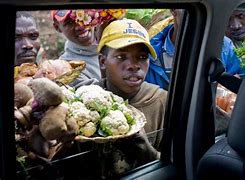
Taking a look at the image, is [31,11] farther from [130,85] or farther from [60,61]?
[130,85]

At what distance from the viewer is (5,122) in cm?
175

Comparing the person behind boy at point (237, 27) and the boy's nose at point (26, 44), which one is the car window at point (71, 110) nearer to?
the boy's nose at point (26, 44)

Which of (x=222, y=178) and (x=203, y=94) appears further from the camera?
(x=203, y=94)

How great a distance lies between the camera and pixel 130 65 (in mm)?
2330

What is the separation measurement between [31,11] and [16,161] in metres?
0.57

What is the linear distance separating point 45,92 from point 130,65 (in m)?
0.54

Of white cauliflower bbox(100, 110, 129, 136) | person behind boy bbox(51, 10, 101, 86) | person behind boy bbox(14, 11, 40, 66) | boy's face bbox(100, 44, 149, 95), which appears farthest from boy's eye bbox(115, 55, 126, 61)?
person behind boy bbox(14, 11, 40, 66)

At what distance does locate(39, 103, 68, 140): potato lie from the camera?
1.94m

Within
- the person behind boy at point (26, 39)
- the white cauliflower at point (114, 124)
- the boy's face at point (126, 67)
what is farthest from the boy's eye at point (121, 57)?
the person behind boy at point (26, 39)

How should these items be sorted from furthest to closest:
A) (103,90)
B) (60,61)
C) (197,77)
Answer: (197,77), (103,90), (60,61)

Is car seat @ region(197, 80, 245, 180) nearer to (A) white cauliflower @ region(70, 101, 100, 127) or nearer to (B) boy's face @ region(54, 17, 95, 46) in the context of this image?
(A) white cauliflower @ region(70, 101, 100, 127)

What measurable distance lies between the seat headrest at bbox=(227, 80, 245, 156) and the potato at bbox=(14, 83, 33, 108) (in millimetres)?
840

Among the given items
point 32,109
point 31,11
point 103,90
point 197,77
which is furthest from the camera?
point 197,77

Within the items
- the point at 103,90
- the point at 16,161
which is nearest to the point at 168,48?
the point at 103,90
